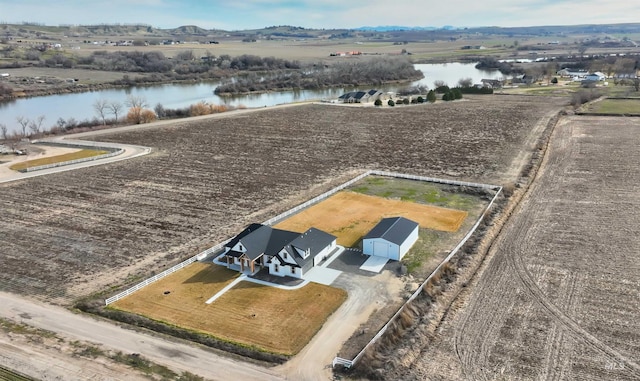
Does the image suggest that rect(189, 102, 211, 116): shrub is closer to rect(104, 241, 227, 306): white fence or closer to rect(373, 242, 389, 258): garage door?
rect(104, 241, 227, 306): white fence

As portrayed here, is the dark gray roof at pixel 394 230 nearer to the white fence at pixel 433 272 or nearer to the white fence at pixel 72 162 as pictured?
the white fence at pixel 433 272

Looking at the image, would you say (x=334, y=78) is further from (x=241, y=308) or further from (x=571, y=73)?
(x=241, y=308)

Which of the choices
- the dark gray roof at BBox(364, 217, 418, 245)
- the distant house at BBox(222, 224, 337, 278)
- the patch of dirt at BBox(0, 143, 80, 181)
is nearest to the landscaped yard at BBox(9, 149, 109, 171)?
the patch of dirt at BBox(0, 143, 80, 181)

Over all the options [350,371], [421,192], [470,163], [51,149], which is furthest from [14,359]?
[51,149]

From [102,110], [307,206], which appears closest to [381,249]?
[307,206]

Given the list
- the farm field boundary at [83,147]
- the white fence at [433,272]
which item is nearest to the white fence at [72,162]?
the farm field boundary at [83,147]

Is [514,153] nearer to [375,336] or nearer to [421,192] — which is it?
[421,192]

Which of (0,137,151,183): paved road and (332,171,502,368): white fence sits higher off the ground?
(0,137,151,183): paved road
